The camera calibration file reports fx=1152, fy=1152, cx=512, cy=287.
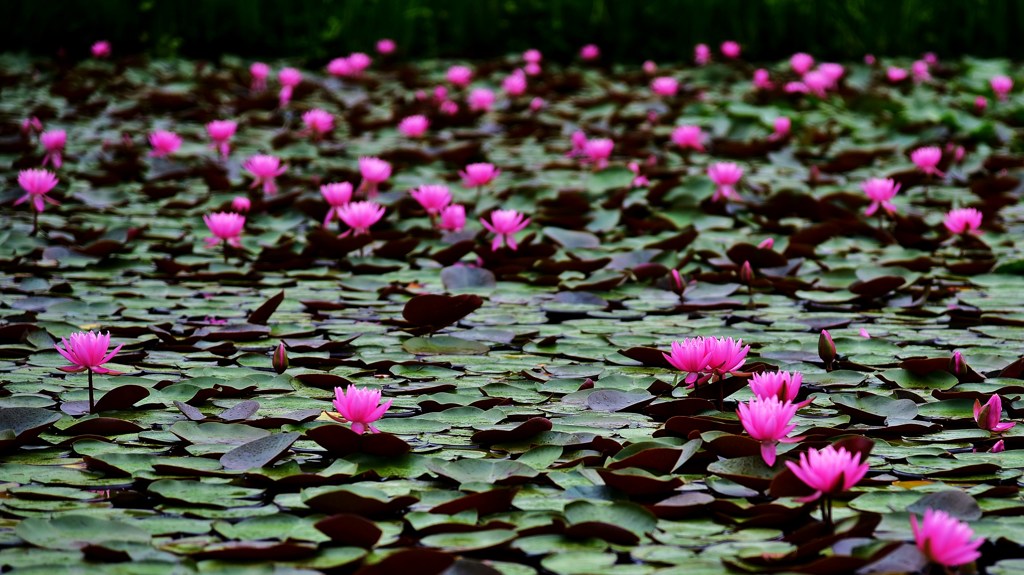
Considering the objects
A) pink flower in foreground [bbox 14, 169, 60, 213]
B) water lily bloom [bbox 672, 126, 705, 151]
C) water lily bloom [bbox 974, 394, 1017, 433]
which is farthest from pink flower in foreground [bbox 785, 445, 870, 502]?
water lily bloom [bbox 672, 126, 705, 151]

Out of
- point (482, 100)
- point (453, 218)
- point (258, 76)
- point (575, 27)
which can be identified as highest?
point (575, 27)

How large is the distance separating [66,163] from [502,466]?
319 centimetres

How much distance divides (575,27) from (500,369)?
585 cm

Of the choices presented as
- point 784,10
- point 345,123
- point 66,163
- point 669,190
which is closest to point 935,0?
point 784,10

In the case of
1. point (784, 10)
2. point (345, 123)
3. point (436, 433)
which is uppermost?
point (784, 10)

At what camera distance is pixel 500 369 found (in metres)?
2.01

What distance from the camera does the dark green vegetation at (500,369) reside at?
51.5 inches

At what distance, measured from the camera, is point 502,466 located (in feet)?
4.94

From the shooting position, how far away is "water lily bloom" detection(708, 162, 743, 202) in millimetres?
3326

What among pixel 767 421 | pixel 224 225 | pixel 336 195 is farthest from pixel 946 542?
pixel 336 195

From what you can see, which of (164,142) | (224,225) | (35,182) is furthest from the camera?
(164,142)

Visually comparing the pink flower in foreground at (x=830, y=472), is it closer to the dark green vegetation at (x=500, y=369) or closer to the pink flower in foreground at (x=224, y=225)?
the dark green vegetation at (x=500, y=369)

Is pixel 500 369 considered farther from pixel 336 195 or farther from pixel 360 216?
pixel 336 195

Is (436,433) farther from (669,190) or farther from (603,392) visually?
(669,190)
